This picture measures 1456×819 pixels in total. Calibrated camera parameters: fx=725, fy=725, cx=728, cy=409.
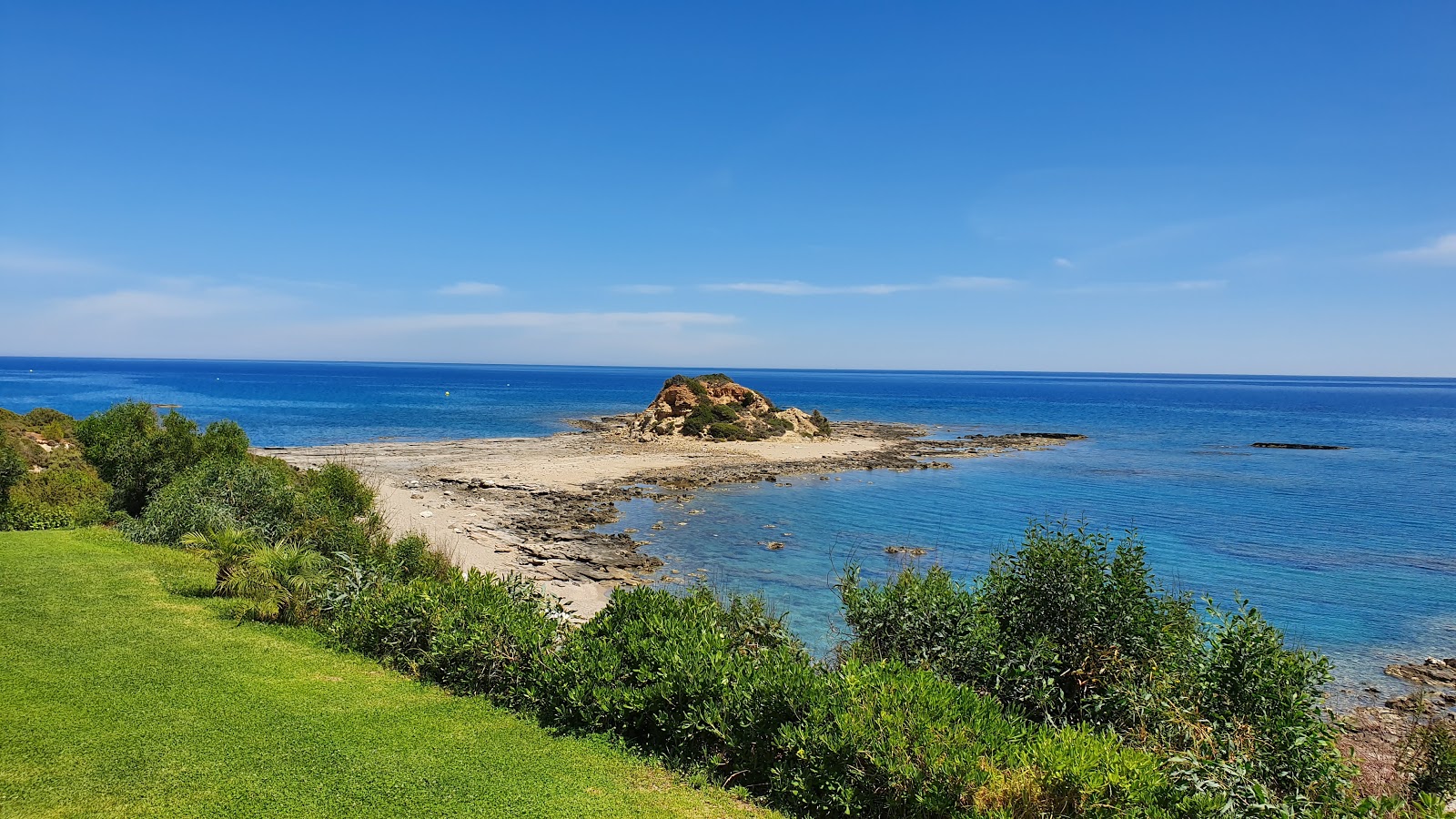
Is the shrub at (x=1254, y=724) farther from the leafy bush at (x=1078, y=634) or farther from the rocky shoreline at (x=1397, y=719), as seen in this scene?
the rocky shoreline at (x=1397, y=719)

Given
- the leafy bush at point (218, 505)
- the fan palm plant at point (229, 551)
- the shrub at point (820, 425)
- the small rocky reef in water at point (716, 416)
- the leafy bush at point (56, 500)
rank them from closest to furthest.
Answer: the fan palm plant at point (229, 551) < the leafy bush at point (218, 505) < the leafy bush at point (56, 500) < the small rocky reef in water at point (716, 416) < the shrub at point (820, 425)

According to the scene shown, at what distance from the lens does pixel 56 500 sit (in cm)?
2291

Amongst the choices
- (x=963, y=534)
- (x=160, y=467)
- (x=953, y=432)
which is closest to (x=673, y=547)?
(x=963, y=534)

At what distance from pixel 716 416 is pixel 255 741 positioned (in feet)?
191

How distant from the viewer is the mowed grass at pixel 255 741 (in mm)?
7922

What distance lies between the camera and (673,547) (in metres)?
29.8

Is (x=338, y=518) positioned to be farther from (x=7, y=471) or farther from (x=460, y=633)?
(x=460, y=633)

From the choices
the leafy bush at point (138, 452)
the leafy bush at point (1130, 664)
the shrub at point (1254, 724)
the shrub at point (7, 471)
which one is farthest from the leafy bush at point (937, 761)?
the shrub at point (7, 471)

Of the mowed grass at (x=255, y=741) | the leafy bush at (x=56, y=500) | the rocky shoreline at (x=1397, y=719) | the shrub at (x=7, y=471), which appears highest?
the shrub at (x=7, y=471)

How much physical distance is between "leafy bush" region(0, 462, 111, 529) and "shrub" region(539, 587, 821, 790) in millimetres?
20857

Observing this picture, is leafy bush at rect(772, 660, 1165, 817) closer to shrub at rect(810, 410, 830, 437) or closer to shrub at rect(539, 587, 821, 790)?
shrub at rect(539, 587, 821, 790)

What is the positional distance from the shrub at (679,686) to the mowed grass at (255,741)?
496mm

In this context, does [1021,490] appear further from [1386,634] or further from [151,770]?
[151,770]

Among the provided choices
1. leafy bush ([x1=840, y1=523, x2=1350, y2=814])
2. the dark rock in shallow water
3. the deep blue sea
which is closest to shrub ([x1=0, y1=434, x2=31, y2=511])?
the deep blue sea
